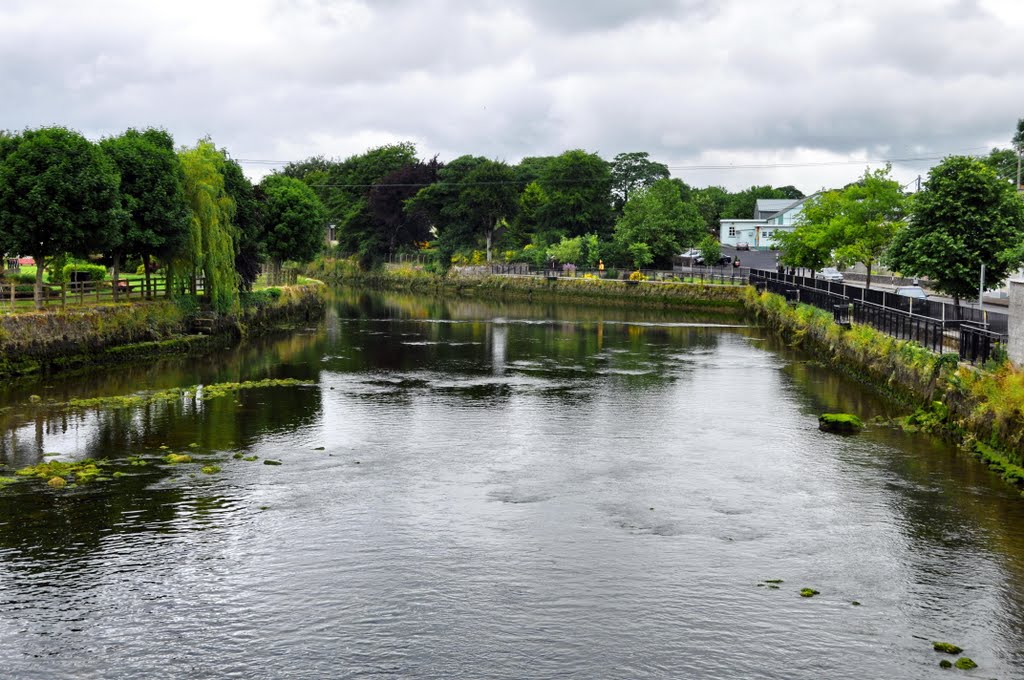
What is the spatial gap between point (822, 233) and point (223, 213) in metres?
43.9

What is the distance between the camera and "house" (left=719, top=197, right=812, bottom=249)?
Result: 175 m

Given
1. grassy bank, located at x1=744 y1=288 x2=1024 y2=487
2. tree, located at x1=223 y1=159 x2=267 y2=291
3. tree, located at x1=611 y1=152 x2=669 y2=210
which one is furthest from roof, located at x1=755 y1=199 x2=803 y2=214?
grassy bank, located at x1=744 y1=288 x2=1024 y2=487

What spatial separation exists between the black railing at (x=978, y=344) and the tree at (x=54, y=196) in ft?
125

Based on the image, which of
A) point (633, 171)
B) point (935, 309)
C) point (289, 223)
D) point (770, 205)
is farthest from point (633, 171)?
point (935, 309)

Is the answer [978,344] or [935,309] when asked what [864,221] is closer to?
[935,309]

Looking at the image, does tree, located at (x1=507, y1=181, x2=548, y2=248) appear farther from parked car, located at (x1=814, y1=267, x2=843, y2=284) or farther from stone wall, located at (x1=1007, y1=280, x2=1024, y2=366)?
stone wall, located at (x1=1007, y1=280, x2=1024, y2=366)

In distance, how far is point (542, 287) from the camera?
375 feet

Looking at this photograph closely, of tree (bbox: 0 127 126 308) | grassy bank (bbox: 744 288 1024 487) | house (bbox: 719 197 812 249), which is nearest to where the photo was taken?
grassy bank (bbox: 744 288 1024 487)

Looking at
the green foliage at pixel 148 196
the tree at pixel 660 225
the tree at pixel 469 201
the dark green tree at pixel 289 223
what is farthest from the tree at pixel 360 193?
the green foliage at pixel 148 196

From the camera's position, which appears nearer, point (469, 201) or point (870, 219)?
point (870, 219)

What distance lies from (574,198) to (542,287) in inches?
761

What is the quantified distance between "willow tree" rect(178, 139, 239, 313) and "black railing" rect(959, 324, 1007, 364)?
4131 centimetres

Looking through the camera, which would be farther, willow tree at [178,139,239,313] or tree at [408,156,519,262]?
tree at [408,156,519,262]

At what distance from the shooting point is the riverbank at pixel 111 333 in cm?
4428
